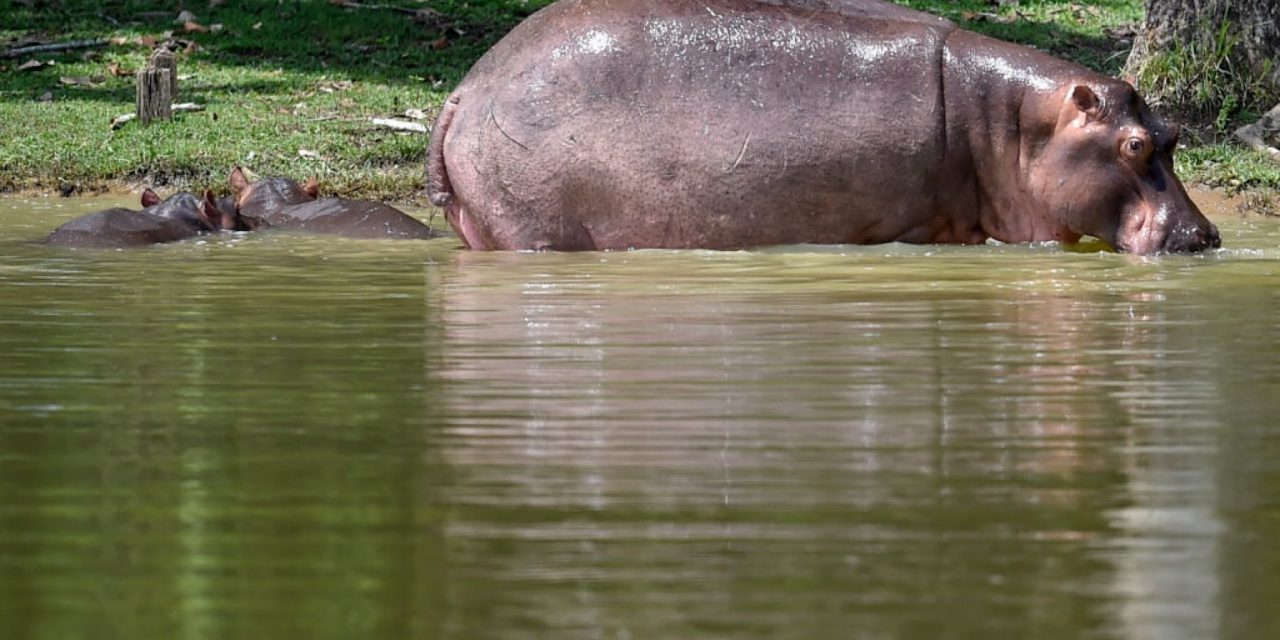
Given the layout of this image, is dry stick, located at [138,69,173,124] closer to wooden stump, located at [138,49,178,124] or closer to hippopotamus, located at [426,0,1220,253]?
wooden stump, located at [138,49,178,124]

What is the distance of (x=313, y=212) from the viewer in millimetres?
9898

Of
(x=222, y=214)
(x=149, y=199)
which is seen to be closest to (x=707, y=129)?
(x=222, y=214)

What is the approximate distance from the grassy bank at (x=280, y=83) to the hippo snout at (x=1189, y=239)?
273 cm

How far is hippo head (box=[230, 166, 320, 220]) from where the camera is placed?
1027 centimetres

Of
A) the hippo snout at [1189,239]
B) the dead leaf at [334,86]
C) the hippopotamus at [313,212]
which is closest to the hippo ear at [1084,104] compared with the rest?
the hippo snout at [1189,239]

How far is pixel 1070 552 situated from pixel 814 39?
543 centimetres

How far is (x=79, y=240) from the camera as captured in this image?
28.4 ft

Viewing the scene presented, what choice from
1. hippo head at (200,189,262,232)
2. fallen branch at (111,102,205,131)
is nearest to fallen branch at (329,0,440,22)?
fallen branch at (111,102,205,131)

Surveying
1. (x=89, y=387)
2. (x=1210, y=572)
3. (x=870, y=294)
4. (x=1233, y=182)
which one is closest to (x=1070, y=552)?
(x=1210, y=572)

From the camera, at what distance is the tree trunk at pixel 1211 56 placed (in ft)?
39.7

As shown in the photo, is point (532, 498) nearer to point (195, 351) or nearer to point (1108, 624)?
point (1108, 624)

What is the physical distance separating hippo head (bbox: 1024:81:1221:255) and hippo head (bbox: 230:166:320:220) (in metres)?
3.84

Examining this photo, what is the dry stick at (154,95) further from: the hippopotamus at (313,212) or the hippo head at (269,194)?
the hippo head at (269,194)

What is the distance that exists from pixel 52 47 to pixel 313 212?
282 inches
